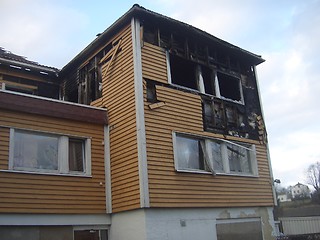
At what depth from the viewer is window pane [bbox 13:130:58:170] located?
11.6 m

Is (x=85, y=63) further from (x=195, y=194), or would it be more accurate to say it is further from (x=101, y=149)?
(x=195, y=194)

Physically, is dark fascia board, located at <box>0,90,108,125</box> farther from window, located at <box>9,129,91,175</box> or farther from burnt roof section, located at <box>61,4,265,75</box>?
burnt roof section, located at <box>61,4,265,75</box>

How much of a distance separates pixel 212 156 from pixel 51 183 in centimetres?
543

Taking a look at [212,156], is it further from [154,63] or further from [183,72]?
[154,63]

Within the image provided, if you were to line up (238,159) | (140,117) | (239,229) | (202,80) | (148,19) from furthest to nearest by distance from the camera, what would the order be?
(238,159) → (202,80) → (239,229) → (148,19) → (140,117)

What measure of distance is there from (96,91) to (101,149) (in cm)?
254

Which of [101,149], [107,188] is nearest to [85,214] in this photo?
[107,188]

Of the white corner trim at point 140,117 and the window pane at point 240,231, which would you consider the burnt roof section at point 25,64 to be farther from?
the window pane at point 240,231

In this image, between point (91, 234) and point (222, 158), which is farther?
point (222, 158)

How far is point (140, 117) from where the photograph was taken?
12.2m

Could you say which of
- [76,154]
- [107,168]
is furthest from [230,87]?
[76,154]

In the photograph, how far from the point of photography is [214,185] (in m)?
13.3

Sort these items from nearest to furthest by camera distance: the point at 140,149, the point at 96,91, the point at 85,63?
the point at 140,149
the point at 96,91
the point at 85,63

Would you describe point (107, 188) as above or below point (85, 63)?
below
